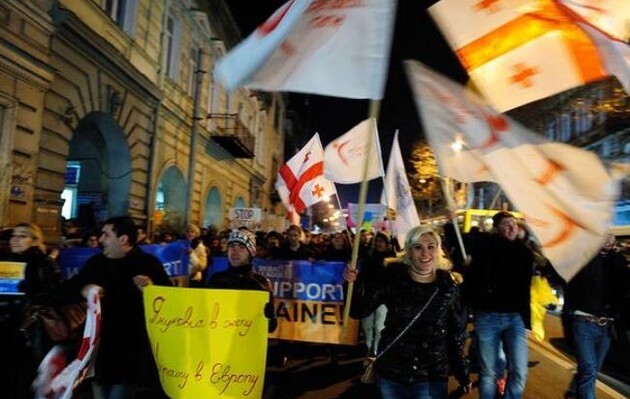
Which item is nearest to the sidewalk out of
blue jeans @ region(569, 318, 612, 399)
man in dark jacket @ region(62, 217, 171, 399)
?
blue jeans @ region(569, 318, 612, 399)

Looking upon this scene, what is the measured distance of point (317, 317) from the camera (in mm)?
7176

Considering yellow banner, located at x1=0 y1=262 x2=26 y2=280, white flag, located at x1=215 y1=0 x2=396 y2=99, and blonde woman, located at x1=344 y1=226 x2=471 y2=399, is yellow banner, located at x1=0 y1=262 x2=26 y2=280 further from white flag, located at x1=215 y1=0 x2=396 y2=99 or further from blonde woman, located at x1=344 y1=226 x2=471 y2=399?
blonde woman, located at x1=344 y1=226 x2=471 y2=399

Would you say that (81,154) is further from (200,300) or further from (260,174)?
(260,174)

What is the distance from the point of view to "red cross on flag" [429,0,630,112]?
11.4 ft

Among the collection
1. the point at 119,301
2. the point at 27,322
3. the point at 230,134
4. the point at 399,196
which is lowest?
the point at 27,322

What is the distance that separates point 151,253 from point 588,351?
18.7 ft

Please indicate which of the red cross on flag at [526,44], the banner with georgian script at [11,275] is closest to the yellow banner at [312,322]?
the banner with georgian script at [11,275]

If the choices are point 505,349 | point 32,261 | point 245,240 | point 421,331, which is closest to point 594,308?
point 505,349

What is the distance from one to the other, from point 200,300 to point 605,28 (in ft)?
10.4

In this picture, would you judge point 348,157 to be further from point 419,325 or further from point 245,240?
point 419,325

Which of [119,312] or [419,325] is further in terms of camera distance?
[119,312]

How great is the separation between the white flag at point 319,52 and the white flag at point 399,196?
4944 millimetres

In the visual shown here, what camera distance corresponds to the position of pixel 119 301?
3693 mm

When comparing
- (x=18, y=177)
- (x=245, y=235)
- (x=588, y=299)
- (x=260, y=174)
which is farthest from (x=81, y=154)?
(x=260, y=174)
